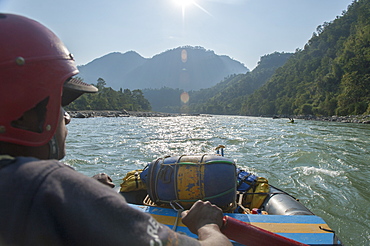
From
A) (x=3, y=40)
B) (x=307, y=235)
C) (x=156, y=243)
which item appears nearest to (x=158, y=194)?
(x=307, y=235)

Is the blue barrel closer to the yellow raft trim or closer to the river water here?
the yellow raft trim

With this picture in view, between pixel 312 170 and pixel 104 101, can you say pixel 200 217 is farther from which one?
pixel 104 101

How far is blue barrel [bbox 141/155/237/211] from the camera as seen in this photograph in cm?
299

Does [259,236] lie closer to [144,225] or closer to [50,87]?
[144,225]

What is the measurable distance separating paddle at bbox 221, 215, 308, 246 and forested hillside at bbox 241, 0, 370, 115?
4800cm

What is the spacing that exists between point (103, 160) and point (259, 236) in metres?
8.50

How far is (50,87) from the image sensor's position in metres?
1.18

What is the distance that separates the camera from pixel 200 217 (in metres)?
1.66

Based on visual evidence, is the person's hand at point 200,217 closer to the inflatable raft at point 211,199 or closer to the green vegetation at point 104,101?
the inflatable raft at point 211,199

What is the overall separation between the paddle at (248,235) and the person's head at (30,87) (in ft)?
4.56

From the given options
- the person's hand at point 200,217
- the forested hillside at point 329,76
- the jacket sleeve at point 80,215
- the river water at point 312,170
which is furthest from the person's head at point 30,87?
the forested hillside at point 329,76

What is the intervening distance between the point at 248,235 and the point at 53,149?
64.1 inches

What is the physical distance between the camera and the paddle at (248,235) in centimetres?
181

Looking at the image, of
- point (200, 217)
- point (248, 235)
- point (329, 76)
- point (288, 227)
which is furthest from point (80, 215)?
point (329, 76)
